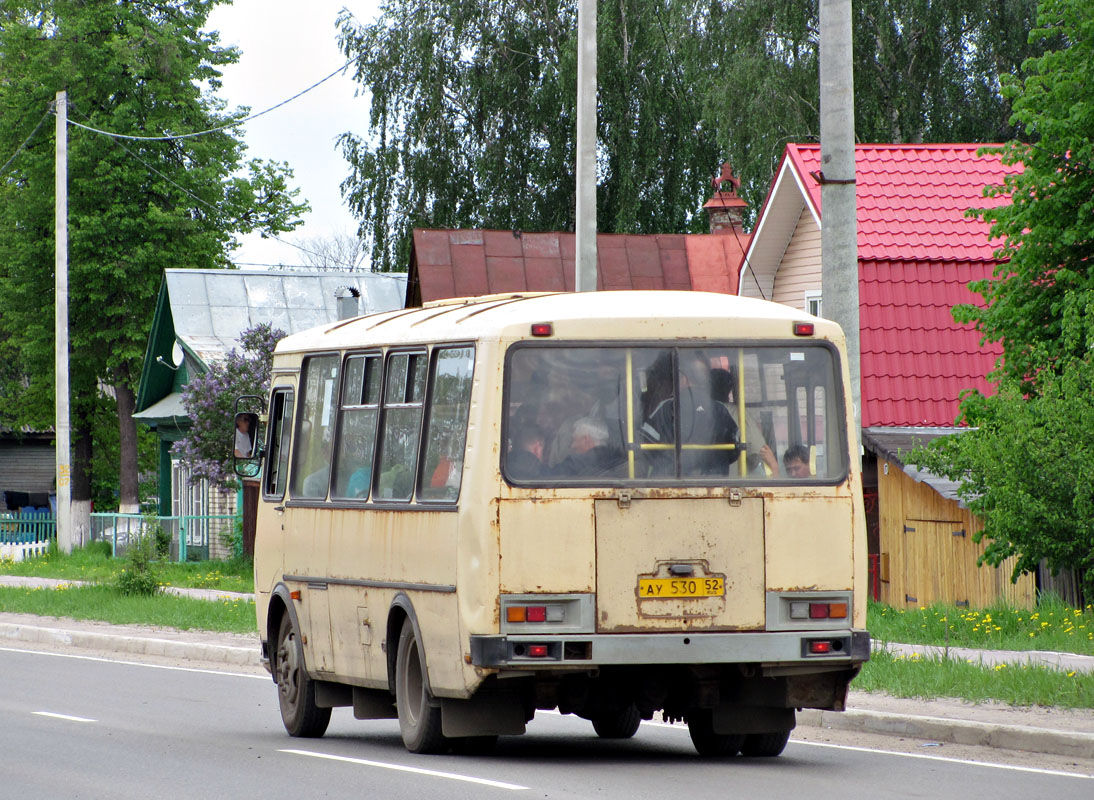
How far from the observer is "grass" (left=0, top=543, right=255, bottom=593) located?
102 feet

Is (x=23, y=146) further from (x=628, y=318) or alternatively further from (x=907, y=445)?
(x=628, y=318)

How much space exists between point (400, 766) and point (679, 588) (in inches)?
75.1

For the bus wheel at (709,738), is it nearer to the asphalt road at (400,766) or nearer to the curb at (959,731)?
the asphalt road at (400,766)

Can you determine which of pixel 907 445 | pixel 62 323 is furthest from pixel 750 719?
pixel 62 323

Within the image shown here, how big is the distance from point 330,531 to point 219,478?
808 inches

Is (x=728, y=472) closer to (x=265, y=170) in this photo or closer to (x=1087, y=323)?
(x=1087, y=323)

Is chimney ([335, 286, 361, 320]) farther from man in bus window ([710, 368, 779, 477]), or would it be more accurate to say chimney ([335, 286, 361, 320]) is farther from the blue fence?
man in bus window ([710, 368, 779, 477])

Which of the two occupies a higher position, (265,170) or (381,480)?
(265,170)

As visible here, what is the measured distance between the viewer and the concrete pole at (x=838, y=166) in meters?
14.3

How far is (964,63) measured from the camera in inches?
1654

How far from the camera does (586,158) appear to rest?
2106 cm

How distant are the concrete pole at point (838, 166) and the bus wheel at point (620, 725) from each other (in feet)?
10.6

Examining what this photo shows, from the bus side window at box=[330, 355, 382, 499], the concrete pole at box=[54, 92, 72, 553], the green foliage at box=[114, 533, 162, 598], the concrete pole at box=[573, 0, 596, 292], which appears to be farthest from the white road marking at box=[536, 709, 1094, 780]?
the concrete pole at box=[54, 92, 72, 553]

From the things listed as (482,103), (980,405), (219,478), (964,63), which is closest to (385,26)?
(482,103)
